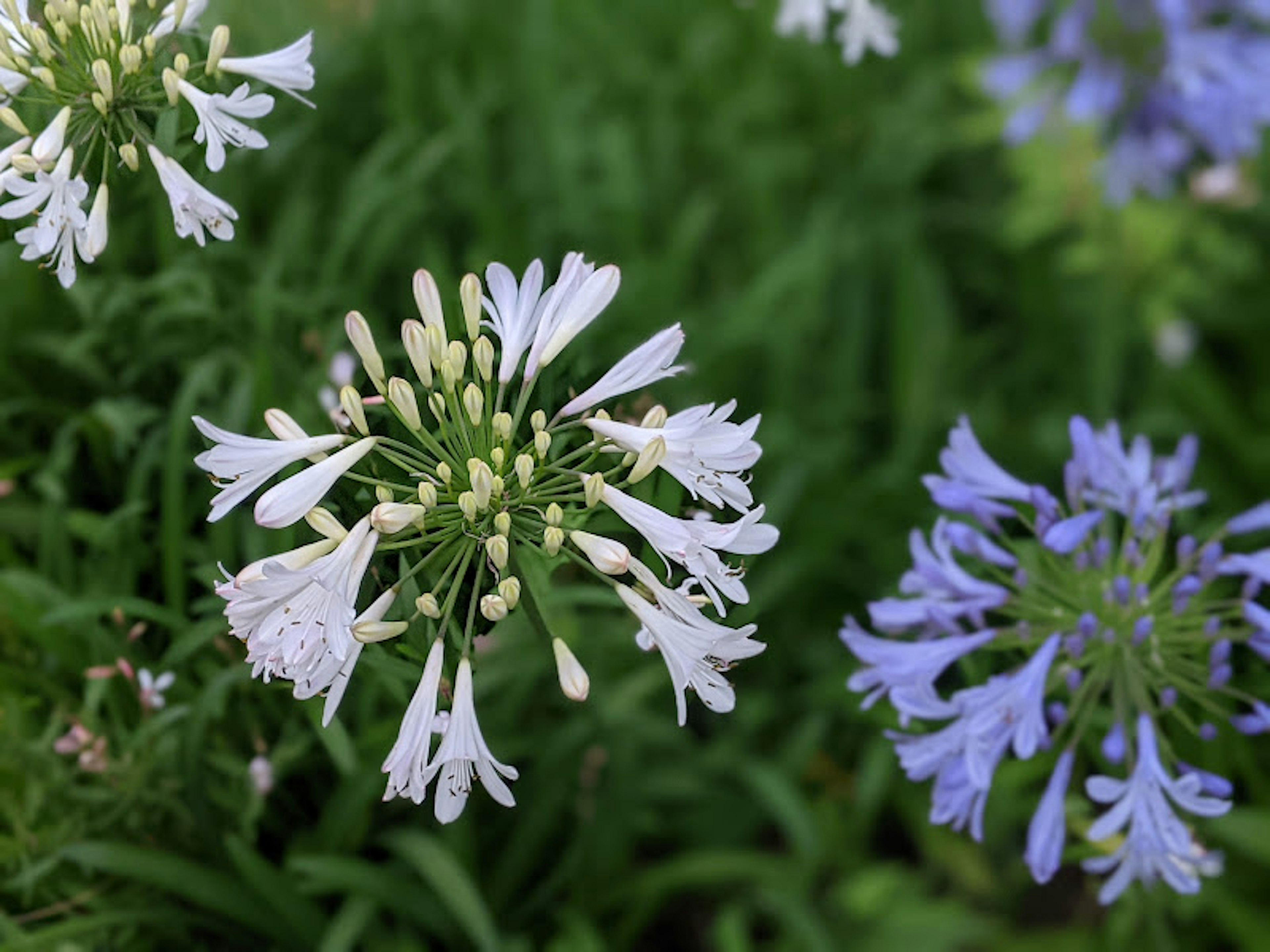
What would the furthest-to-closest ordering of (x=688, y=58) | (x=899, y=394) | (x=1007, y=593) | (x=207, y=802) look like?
(x=688, y=58), (x=899, y=394), (x=207, y=802), (x=1007, y=593)

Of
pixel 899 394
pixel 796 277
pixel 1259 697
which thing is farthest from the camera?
pixel 899 394

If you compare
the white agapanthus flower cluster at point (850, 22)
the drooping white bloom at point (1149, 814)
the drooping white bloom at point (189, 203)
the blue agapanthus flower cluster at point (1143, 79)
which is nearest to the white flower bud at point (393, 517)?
the drooping white bloom at point (189, 203)

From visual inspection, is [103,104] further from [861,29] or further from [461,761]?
[861,29]

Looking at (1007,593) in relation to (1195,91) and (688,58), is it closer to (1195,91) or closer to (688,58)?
(1195,91)

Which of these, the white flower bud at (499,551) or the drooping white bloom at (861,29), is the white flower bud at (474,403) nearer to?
the white flower bud at (499,551)

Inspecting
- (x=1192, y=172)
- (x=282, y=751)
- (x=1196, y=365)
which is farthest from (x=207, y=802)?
(x=1192, y=172)

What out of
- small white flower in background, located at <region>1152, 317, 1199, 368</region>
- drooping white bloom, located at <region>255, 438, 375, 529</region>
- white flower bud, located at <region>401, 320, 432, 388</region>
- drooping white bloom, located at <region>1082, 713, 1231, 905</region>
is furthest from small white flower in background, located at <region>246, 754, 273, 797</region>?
small white flower in background, located at <region>1152, 317, 1199, 368</region>

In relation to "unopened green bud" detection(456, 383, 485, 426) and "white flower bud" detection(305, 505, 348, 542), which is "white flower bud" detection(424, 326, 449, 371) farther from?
"white flower bud" detection(305, 505, 348, 542)

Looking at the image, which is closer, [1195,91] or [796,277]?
[1195,91]
